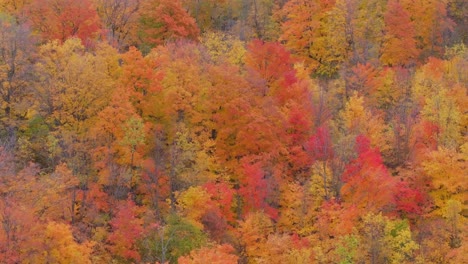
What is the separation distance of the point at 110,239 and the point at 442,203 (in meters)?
28.9

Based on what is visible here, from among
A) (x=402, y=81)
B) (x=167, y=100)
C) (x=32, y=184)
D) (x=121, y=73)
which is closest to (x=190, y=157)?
(x=167, y=100)

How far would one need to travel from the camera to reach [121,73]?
61.7m

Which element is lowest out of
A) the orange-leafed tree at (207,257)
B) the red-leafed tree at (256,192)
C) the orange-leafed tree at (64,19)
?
the orange-leafed tree at (207,257)

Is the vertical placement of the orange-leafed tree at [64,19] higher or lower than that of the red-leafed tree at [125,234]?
higher

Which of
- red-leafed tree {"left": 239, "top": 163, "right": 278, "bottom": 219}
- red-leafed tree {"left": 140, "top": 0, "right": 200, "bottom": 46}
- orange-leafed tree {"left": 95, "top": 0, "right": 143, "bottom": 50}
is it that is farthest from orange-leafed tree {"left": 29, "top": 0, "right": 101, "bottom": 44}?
red-leafed tree {"left": 239, "top": 163, "right": 278, "bottom": 219}

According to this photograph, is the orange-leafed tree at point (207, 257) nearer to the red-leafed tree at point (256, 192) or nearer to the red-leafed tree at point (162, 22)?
the red-leafed tree at point (256, 192)

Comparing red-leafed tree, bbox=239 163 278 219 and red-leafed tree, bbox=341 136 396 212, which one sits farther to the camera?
red-leafed tree, bbox=239 163 278 219

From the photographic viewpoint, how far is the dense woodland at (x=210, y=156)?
50.4m

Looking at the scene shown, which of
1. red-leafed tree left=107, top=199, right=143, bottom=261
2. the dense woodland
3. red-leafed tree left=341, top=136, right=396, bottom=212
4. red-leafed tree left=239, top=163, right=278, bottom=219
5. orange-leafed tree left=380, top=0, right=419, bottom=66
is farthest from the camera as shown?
orange-leafed tree left=380, top=0, right=419, bottom=66

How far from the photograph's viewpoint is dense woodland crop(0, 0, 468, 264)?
5038cm

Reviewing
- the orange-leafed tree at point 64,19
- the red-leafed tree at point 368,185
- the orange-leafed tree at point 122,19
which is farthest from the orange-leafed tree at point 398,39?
the orange-leafed tree at point 64,19

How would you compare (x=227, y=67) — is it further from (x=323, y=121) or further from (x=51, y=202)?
(x=51, y=202)

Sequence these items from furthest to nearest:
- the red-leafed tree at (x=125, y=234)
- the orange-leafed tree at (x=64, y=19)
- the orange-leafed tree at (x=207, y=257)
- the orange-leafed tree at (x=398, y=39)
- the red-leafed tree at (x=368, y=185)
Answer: the orange-leafed tree at (x=398, y=39) < the orange-leafed tree at (x=64, y=19) < the red-leafed tree at (x=368, y=185) < the red-leafed tree at (x=125, y=234) < the orange-leafed tree at (x=207, y=257)

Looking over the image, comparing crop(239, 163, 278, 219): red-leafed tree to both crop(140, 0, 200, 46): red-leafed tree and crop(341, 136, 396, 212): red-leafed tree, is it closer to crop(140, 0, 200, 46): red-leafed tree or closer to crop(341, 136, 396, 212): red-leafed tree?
crop(341, 136, 396, 212): red-leafed tree
